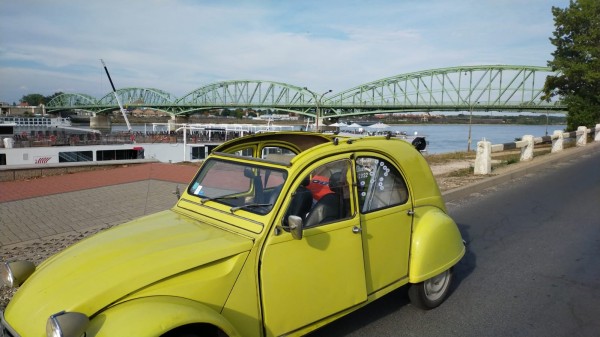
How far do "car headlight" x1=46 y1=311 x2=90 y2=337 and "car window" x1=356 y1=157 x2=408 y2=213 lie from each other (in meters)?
2.09

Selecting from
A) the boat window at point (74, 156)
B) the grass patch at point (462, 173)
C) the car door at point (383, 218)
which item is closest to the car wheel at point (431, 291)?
the car door at point (383, 218)

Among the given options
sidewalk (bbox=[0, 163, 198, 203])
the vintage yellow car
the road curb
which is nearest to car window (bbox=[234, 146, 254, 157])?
the vintage yellow car

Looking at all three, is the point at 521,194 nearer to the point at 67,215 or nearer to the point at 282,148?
the point at 282,148

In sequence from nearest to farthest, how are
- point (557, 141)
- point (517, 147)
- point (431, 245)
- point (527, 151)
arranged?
point (431, 245)
point (517, 147)
point (527, 151)
point (557, 141)

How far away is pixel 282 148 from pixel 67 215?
5885 mm

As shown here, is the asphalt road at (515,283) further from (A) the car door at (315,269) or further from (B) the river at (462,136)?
(B) the river at (462,136)

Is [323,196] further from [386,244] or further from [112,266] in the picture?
[112,266]

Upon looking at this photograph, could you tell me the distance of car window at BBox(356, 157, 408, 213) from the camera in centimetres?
352

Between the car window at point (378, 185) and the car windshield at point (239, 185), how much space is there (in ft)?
2.40

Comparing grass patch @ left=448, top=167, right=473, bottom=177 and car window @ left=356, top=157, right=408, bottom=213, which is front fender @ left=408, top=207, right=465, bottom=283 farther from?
grass patch @ left=448, top=167, right=473, bottom=177

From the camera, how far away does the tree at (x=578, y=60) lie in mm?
24172

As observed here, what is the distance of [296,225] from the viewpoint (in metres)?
2.72

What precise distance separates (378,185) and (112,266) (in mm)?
2202

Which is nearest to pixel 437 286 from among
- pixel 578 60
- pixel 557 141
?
pixel 557 141
